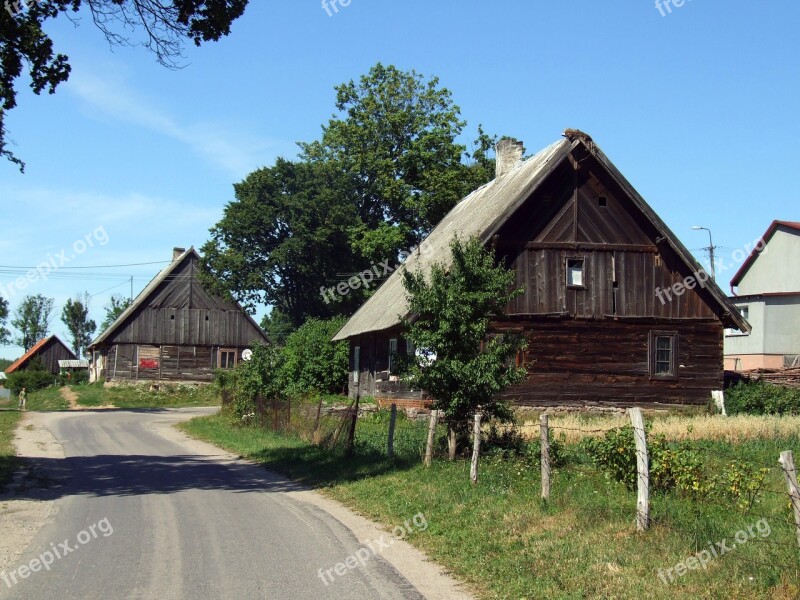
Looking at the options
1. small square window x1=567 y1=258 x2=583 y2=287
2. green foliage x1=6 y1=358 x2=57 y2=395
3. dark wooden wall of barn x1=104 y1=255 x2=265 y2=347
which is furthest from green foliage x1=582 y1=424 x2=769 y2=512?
green foliage x1=6 y1=358 x2=57 y2=395

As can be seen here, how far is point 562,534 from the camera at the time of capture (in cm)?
944

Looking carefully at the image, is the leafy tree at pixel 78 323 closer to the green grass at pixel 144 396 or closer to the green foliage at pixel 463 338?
the green grass at pixel 144 396

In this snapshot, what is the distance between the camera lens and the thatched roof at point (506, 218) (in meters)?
26.0

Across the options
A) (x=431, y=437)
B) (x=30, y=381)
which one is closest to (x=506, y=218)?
(x=431, y=437)

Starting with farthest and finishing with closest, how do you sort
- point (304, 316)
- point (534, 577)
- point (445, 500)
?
point (304, 316), point (445, 500), point (534, 577)

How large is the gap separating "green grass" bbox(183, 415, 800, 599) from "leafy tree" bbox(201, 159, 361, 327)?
35.8 metres

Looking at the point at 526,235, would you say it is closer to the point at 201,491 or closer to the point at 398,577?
the point at 201,491

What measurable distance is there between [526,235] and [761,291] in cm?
2735

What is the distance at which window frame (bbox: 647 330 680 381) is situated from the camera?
27938mm

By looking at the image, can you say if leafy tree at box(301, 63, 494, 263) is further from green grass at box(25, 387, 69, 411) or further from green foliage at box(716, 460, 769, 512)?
green foliage at box(716, 460, 769, 512)

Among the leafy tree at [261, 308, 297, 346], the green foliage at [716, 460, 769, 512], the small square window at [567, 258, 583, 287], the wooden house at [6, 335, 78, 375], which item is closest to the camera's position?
the green foliage at [716, 460, 769, 512]

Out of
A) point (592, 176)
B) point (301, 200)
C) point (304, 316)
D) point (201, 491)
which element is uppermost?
point (301, 200)

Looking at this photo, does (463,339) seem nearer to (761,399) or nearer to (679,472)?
(679,472)

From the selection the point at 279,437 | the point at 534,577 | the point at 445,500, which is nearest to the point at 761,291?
the point at 279,437
